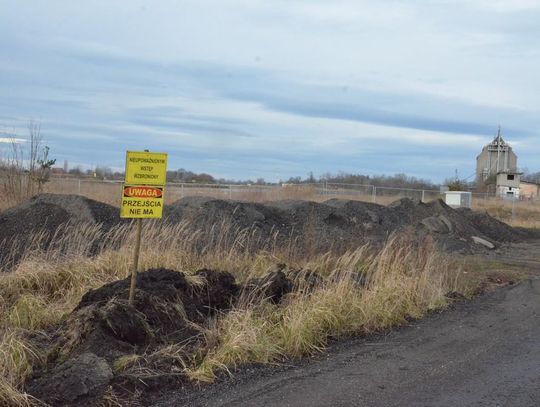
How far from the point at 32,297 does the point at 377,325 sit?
15.5 feet

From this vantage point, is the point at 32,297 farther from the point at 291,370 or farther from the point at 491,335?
the point at 491,335

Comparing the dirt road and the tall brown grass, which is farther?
the tall brown grass

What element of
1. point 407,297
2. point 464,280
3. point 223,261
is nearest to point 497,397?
point 407,297

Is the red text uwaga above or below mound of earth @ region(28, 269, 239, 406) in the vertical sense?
above

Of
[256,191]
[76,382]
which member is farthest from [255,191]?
[76,382]

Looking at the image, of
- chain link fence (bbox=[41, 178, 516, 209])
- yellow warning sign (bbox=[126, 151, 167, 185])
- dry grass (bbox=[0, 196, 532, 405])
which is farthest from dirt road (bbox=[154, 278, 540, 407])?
chain link fence (bbox=[41, 178, 516, 209])

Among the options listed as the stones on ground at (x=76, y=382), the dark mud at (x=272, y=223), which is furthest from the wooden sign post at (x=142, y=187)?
the dark mud at (x=272, y=223)

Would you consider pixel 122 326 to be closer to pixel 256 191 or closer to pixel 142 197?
pixel 142 197

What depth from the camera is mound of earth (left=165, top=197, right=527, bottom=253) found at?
14.5m

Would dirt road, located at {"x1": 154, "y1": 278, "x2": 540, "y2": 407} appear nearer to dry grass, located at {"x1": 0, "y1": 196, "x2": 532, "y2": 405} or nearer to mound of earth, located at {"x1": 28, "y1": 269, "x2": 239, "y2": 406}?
dry grass, located at {"x1": 0, "y1": 196, "x2": 532, "y2": 405}

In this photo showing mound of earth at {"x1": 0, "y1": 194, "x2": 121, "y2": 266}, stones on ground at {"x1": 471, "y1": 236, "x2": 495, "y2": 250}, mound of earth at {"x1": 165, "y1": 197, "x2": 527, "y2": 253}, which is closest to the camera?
mound of earth at {"x1": 0, "y1": 194, "x2": 121, "y2": 266}

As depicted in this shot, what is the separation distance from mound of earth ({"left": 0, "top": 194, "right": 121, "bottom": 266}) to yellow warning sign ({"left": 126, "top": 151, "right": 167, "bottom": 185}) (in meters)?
5.79

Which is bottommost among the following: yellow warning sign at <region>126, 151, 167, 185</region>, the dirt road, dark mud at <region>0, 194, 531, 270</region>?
the dirt road

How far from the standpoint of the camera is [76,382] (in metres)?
5.20
